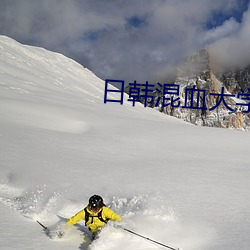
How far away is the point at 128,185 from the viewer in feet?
23.8

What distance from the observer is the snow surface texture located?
496cm

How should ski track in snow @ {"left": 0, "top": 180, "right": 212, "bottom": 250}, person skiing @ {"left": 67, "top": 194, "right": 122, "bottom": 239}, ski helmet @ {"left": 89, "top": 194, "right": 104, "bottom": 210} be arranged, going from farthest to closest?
person skiing @ {"left": 67, "top": 194, "right": 122, "bottom": 239}
ski helmet @ {"left": 89, "top": 194, "right": 104, "bottom": 210}
ski track in snow @ {"left": 0, "top": 180, "right": 212, "bottom": 250}

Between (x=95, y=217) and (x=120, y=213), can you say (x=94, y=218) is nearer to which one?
(x=95, y=217)

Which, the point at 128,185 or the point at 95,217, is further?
the point at 128,185

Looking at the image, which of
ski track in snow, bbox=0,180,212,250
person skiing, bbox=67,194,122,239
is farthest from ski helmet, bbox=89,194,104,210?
ski track in snow, bbox=0,180,212,250

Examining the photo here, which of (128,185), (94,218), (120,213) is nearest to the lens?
(94,218)

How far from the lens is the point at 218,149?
1157 cm

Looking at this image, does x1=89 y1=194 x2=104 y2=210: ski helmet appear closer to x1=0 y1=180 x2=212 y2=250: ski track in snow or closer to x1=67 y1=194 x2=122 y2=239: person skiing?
x1=67 y1=194 x2=122 y2=239: person skiing

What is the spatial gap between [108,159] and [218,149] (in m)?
4.56

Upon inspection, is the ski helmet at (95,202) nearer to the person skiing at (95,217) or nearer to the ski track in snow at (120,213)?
the person skiing at (95,217)

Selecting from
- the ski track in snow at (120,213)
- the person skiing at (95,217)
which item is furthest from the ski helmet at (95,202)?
the ski track in snow at (120,213)

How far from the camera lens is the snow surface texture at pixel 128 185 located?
16.3ft

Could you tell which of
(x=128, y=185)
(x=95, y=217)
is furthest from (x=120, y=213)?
(x=128, y=185)

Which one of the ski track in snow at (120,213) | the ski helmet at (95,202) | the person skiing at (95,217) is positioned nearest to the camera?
the ski track in snow at (120,213)
